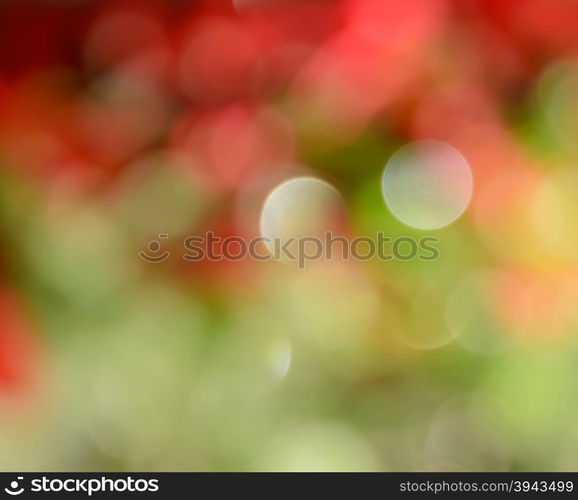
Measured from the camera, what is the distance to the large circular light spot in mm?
641

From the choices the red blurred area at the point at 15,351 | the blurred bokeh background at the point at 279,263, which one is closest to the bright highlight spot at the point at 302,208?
the blurred bokeh background at the point at 279,263

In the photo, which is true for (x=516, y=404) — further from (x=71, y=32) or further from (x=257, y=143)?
(x=71, y=32)

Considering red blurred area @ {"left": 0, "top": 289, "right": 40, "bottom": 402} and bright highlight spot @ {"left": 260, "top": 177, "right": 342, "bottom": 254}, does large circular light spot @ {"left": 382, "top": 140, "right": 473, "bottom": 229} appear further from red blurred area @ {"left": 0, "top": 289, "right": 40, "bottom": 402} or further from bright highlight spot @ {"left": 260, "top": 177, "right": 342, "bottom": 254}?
red blurred area @ {"left": 0, "top": 289, "right": 40, "bottom": 402}

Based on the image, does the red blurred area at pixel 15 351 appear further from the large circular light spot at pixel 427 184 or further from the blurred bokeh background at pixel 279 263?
the large circular light spot at pixel 427 184

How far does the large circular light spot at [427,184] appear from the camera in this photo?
25.2 inches

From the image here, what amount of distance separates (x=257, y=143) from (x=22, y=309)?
9.0 inches

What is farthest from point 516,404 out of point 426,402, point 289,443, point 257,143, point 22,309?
point 22,309

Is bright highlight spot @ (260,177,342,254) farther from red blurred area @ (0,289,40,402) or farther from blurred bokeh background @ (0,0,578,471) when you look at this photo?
red blurred area @ (0,289,40,402)

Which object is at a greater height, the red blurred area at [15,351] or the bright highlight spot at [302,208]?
the bright highlight spot at [302,208]

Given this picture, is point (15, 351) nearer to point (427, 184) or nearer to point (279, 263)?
point (279, 263)

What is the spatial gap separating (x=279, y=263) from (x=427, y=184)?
142 mm

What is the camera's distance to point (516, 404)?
0.62 meters

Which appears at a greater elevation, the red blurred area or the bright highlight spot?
the bright highlight spot

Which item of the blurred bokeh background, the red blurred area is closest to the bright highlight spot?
the blurred bokeh background
